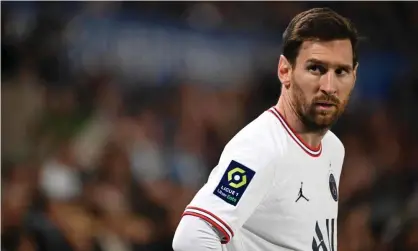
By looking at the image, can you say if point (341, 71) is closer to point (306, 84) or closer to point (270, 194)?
point (306, 84)

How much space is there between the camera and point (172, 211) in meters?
3.83

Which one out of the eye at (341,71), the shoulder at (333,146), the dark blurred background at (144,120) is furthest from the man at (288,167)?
the dark blurred background at (144,120)

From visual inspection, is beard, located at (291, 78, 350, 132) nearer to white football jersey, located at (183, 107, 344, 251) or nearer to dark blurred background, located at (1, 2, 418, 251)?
white football jersey, located at (183, 107, 344, 251)

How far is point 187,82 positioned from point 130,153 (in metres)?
0.47

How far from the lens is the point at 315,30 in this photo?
1.73m

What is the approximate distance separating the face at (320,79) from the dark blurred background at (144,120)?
2122 millimetres

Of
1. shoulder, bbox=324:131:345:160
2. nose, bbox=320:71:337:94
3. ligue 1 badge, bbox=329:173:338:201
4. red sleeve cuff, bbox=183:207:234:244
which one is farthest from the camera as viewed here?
shoulder, bbox=324:131:345:160

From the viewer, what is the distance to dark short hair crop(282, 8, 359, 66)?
1.73 meters

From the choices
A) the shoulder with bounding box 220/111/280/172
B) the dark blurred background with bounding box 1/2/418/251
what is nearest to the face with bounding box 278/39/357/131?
the shoulder with bounding box 220/111/280/172

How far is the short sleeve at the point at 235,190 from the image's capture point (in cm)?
159

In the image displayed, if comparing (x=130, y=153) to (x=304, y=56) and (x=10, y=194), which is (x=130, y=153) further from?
(x=304, y=56)

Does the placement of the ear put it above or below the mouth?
above

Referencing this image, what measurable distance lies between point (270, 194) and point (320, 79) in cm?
29

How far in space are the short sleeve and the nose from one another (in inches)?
8.2
